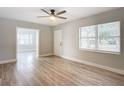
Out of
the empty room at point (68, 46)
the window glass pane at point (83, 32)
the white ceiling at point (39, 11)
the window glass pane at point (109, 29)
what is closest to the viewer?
the empty room at point (68, 46)

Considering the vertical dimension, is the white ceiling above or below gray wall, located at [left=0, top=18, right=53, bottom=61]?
above

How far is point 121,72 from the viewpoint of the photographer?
384 cm

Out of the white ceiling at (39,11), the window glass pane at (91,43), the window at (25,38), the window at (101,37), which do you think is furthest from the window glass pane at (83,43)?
the window at (25,38)

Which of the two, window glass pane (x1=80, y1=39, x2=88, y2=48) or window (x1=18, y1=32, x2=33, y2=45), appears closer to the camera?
window glass pane (x1=80, y1=39, x2=88, y2=48)

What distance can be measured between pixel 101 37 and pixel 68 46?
7.80 feet

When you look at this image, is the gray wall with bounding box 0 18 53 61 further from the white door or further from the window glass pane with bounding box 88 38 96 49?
the window glass pane with bounding box 88 38 96 49

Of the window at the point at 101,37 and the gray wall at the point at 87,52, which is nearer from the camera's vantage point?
the gray wall at the point at 87,52

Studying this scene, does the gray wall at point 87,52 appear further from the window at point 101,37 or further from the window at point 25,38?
the window at point 25,38

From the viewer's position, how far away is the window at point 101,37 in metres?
4.09

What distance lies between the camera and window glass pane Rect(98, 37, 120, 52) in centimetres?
404

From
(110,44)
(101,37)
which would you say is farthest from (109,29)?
(110,44)

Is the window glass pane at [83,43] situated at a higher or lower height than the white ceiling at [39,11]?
lower

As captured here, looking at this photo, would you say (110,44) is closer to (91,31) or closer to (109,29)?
(109,29)

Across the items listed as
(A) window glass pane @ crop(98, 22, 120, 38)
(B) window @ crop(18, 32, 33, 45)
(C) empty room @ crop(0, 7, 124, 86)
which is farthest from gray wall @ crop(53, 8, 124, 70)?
(B) window @ crop(18, 32, 33, 45)
